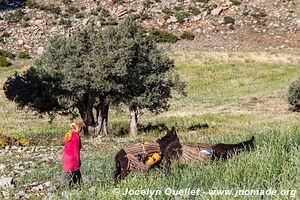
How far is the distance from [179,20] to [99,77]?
1862 inches

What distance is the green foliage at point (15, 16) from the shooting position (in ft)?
246

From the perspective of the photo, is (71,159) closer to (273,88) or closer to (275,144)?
(275,144)

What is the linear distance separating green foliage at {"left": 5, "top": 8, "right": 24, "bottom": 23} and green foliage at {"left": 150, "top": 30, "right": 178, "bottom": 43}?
19.2 m

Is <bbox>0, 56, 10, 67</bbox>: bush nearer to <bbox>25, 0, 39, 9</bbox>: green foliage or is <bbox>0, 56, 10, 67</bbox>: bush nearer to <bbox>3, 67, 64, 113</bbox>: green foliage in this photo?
<bbox>25, 0, 39, 9</bbox>: green foliage

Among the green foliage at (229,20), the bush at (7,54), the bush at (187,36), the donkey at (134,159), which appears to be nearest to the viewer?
the donkey at (134,159)

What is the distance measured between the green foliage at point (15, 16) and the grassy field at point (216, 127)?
13.4m

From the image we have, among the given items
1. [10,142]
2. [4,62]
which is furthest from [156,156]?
[4,62]

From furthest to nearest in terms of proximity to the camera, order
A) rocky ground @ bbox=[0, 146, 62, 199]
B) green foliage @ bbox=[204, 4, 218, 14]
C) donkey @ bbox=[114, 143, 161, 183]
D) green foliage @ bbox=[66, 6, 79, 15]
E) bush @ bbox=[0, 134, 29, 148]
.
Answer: green foliage @ bbox=[66, 6, 79, 15] < green foliage @ bbox=[204, 4, 218, 14] < bush @ bbox=[0, 134, 29, 148] < rocky ground @ bbox=[0, 146, 62, 199] < donkey @ bbox=[114, 143, 161, 183]

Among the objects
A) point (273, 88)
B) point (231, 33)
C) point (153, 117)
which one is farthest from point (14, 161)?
point (231, 33)

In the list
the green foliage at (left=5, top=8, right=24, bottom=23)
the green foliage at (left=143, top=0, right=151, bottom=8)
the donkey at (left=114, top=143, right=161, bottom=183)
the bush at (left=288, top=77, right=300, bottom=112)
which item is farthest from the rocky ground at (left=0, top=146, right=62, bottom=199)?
the green foliage at (left=143, top=0, right=151, bottom=8)

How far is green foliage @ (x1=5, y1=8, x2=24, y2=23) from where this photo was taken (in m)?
75.1

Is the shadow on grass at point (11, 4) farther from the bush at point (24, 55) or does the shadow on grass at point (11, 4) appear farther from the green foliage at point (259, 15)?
the green foliage at point (259, 15)

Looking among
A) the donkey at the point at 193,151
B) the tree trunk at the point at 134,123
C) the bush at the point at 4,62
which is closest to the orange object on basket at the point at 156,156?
the donkey at the point at 193,151

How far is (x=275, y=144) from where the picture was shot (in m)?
10.9
